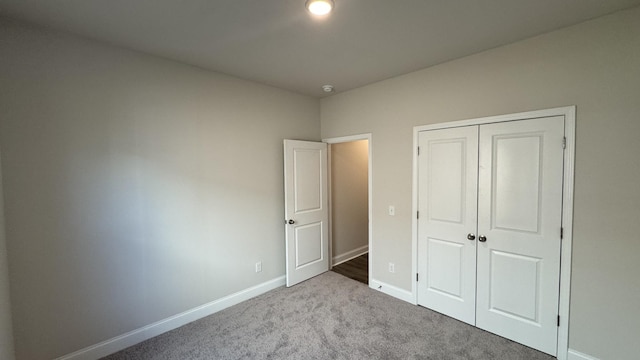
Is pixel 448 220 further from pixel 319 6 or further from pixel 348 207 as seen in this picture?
pixel 319 6

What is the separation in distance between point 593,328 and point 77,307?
403 centimetres

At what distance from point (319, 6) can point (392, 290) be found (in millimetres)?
3046

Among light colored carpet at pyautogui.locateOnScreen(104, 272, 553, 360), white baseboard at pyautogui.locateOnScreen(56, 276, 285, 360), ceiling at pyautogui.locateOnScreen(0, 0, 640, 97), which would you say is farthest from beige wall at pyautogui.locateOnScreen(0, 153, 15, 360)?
ceiling at pyautogui.locateOnScreen(0, 0, 640, 97)

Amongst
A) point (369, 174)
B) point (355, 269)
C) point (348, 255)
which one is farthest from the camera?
point (348, 255)

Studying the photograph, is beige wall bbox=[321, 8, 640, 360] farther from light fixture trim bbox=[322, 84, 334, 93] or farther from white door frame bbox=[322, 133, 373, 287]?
light fixture trim bbox=[322, 84, 334, 93]

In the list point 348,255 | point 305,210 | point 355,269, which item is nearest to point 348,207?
point 348,255

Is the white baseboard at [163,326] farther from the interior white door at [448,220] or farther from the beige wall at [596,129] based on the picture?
the beige wall at [596,129]

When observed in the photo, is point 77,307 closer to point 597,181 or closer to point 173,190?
point 173,190

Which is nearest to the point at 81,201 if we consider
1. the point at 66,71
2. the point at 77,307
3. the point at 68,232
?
the point at 68,232

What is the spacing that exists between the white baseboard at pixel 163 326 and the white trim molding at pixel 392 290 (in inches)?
51.4

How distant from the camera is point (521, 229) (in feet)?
7.40

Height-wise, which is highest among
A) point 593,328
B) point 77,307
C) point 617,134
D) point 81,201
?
point 617,134

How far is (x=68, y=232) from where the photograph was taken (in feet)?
6.61

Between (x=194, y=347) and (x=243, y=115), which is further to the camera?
(x=243, y=115)
